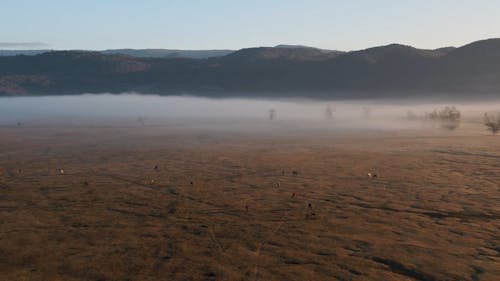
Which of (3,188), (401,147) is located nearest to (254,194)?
(3,188)

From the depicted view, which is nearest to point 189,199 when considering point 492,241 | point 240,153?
point 492,241

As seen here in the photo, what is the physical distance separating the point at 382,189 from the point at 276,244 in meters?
15.6

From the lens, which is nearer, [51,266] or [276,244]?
[51,266]

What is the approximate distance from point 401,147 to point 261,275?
48870mm

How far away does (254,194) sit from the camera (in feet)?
114

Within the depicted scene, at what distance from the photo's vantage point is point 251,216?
28.4 meters

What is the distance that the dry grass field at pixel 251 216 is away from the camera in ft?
66.7

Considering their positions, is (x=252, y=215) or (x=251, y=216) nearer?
(x=251, y=216)

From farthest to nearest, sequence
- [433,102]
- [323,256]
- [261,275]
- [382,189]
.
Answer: [433,102] → [382,189] → [323,256] → [261,275]

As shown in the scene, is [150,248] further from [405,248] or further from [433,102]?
[433,102]

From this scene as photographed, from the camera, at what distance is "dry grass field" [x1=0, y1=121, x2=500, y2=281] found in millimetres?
20344

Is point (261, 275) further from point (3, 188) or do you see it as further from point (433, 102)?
point (433, 102)

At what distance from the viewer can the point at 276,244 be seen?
23203 mm

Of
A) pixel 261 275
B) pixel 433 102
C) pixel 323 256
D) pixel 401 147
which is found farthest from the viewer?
pixel 433 102
